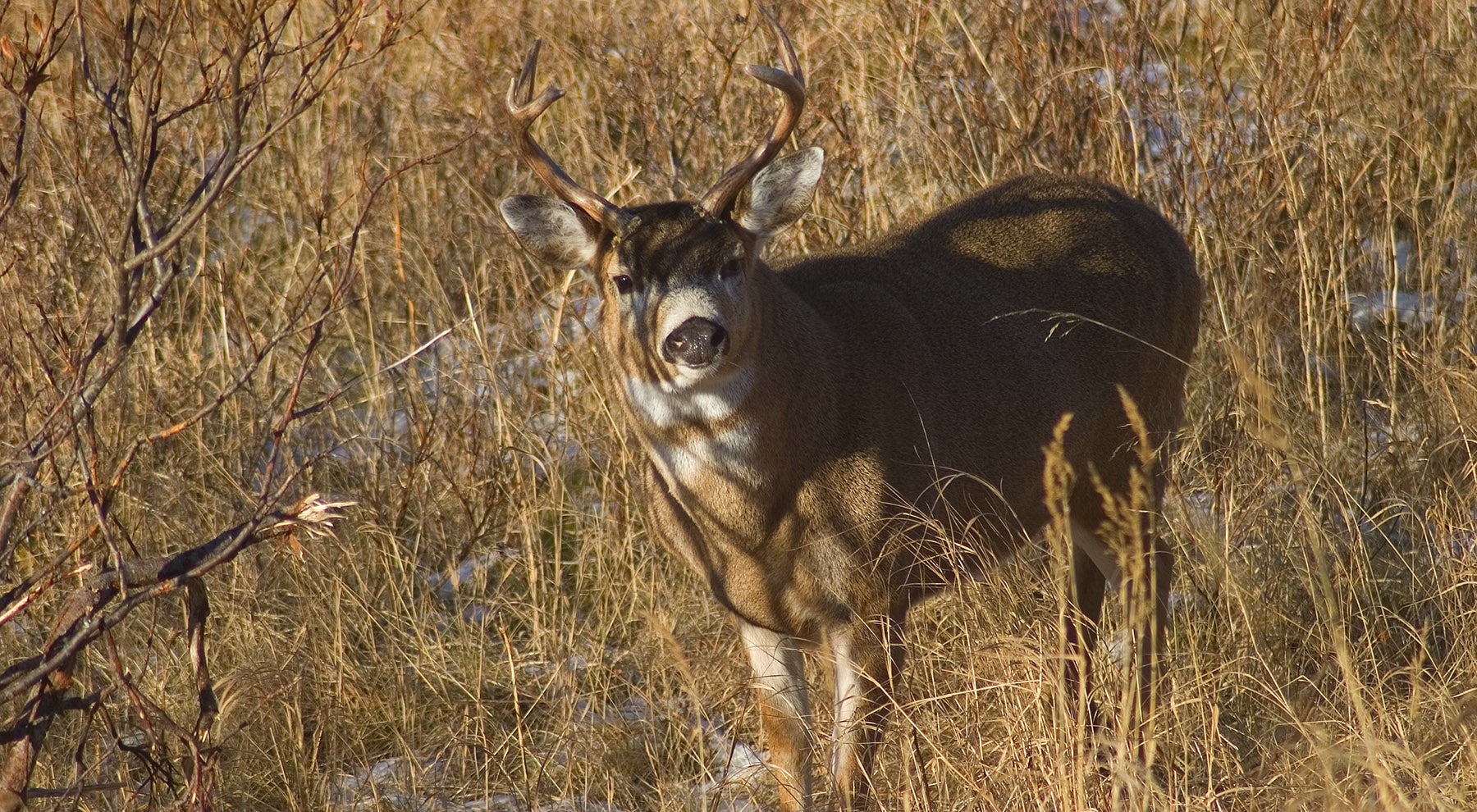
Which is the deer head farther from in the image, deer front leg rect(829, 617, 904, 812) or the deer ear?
deer front leg rect(829, 617, 904, 812)

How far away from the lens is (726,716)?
4887 millimetres

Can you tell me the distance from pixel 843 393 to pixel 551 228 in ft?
3.02

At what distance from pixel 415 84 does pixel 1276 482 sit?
4892 mm

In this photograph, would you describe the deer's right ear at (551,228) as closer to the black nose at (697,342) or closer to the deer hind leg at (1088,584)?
the black nose at (697,342)

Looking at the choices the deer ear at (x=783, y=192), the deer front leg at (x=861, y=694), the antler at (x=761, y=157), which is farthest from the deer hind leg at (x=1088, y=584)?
the antler at (x=761, y=157)

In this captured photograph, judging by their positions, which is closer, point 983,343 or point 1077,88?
point 983,343

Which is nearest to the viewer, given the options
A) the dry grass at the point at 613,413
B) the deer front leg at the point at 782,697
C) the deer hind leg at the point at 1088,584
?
the dry grass at the point at 613,413

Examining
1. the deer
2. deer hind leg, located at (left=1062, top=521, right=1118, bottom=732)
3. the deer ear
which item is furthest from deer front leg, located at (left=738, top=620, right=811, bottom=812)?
the deer ear

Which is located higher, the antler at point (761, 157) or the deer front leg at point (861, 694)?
the antler at point (761, 157)

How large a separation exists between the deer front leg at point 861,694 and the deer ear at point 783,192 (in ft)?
3.69

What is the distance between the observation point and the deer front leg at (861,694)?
13.1 ft

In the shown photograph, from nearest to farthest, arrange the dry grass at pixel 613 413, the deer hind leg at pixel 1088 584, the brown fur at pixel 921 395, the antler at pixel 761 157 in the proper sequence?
the dry grass at pixel 613 413 < the brown fur at pixel 921 395 < the antler at pixel 761 157 < the deer hind leg at pixel 1088 584

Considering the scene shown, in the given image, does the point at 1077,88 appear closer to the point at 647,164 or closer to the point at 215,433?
the point at 647,164

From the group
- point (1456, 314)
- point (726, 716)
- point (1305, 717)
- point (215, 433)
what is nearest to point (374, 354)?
point (215, 433)
